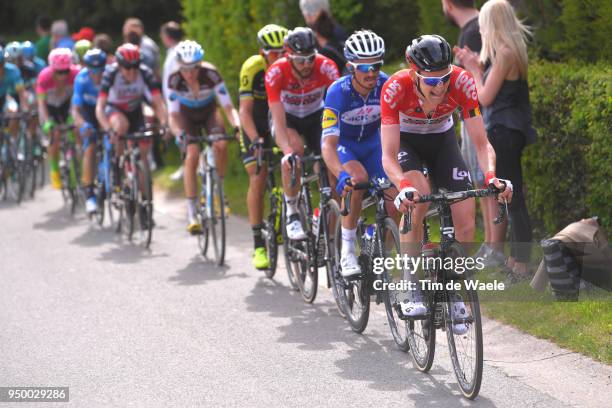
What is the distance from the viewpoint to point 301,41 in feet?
27.3

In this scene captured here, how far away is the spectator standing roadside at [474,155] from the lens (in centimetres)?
877

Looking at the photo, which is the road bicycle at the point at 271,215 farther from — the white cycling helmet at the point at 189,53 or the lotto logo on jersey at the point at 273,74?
the white cycling helmet at the point at 189,53

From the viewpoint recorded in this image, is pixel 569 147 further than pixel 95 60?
No

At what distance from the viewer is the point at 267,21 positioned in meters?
14.1

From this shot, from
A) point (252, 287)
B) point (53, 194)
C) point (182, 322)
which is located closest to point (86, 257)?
point (252, 287)

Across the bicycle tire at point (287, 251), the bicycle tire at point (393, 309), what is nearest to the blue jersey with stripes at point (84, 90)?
the bicycle tire at point (287, 251)

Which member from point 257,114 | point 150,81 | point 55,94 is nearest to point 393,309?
point 257,114

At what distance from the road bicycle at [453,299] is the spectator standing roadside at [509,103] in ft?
7.21

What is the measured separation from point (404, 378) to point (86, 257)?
18.4 feet

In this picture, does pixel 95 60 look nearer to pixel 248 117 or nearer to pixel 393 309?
pixel 248 117

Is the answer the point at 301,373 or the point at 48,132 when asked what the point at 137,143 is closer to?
the point at 48,132

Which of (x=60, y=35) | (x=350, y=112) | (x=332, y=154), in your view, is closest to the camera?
(x=332, y=154)

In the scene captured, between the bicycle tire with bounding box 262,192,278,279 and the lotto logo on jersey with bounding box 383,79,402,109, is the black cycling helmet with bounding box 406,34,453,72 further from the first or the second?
the bicycle tire with bounding box 262,192,278,279

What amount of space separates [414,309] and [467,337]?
540mm
